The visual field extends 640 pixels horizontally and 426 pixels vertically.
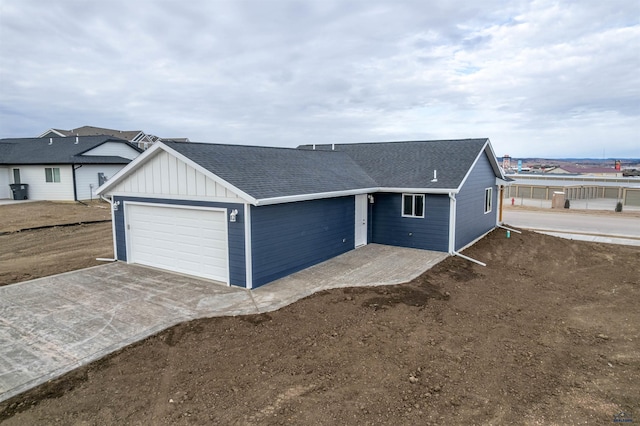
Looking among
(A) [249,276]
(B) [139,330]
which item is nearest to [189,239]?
(A) [249,276]

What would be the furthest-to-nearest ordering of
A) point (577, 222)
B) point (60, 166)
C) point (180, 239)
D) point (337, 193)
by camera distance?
point (60, 166) → point (577, 222) → point (337, 193) → point (180, 239)

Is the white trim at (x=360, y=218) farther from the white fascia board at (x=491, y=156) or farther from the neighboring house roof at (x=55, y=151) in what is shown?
the neighboring house roof at (x=55, y=151)

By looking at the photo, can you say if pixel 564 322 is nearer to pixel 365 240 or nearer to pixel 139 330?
pixel 365 240

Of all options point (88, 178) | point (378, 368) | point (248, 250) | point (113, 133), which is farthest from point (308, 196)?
point (113, 133)

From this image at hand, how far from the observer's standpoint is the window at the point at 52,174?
1060 inches

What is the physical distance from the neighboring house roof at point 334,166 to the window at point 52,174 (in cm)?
1887

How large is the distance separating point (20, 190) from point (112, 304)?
84.3 ft

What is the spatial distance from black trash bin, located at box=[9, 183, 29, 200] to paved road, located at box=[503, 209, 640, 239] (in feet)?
108

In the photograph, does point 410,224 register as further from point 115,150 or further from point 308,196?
point 115,150

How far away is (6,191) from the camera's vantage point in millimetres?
28594

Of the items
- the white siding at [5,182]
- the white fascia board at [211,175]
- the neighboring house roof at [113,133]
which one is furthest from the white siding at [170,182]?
the neighboring house roof at [113,133]

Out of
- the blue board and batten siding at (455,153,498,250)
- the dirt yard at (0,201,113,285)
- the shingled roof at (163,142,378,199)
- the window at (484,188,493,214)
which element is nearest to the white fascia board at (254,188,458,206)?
the shingled roof at (163,142,378,199)

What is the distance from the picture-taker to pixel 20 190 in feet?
90.0

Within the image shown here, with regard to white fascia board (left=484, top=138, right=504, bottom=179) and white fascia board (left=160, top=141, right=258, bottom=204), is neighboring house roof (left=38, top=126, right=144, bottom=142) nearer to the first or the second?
white fascia board (left=160, top=141, right=258, bottom=204)
